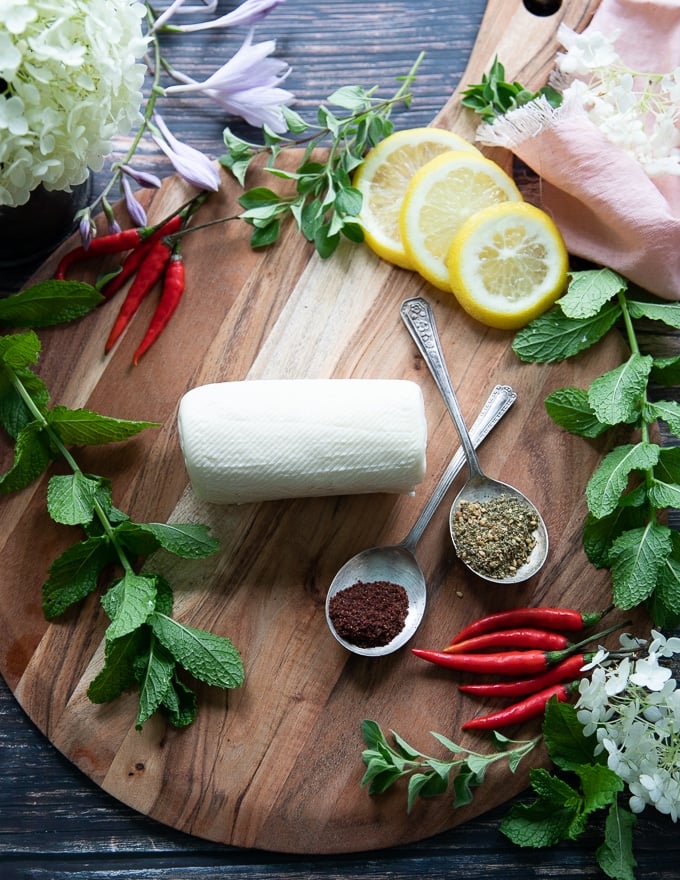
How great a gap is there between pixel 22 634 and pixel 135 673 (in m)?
0.33

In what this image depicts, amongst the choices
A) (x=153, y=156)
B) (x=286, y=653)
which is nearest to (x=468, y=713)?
(x=286, y=653)

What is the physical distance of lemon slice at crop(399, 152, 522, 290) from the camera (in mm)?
2232

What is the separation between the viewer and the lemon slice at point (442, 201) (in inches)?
87.9

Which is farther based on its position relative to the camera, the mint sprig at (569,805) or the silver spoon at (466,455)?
the silver spoon at (466,455)

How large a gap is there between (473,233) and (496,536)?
2.57ft

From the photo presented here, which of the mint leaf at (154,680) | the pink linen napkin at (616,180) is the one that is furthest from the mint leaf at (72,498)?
the pink linen napkin at (616,180)

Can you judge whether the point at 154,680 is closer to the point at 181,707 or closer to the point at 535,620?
the point at 181,707

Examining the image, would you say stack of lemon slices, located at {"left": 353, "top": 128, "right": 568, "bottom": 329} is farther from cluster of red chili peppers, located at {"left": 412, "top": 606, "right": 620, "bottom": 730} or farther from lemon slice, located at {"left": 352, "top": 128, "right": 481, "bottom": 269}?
cluster of red chili peppers, located at {"left": 412, "top": 606, "right": 620, "bottom": 730}

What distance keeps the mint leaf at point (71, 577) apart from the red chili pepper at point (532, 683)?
0.99 meters

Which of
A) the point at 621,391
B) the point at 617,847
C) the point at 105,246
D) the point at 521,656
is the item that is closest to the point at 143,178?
the point at 105,246

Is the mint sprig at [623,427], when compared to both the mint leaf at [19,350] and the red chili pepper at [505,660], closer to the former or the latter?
the red chili pepper at [505,660]

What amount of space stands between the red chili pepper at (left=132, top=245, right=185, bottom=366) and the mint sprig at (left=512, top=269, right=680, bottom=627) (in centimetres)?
92

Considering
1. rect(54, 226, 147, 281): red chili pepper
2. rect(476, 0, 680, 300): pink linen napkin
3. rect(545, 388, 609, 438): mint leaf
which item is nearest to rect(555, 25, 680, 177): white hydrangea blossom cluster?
rect(476, 0, 680, 300): pink linen napkin

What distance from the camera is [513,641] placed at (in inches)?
86.9
